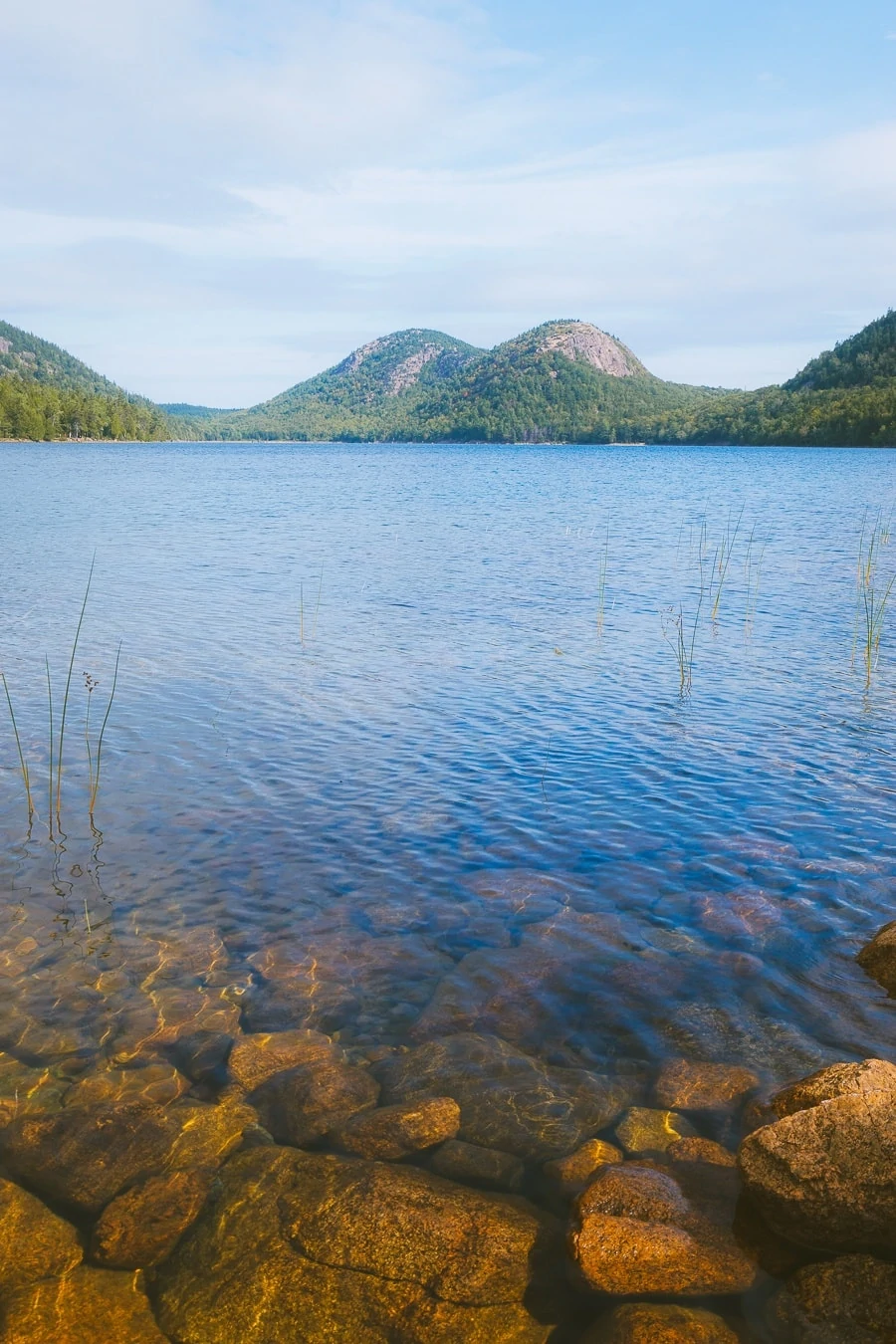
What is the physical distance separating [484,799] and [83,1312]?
844cm

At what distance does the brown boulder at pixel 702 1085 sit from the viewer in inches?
282

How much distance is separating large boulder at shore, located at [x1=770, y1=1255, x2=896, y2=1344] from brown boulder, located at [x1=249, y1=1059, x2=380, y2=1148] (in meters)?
3.19

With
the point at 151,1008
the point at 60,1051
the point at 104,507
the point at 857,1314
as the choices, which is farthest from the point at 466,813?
the point at 104,507

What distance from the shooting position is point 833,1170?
5.56m

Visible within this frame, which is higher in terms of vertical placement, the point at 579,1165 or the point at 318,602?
the point at 318,602

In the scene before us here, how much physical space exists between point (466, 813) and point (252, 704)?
6.37m

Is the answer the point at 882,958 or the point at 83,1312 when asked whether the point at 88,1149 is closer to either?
the point at 83,1312

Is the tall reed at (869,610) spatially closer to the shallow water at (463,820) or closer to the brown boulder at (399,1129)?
the shallow water at (463,820)

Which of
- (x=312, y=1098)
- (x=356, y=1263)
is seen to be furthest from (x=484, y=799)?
(x=356, y=1263)

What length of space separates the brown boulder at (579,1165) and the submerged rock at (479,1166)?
23cm

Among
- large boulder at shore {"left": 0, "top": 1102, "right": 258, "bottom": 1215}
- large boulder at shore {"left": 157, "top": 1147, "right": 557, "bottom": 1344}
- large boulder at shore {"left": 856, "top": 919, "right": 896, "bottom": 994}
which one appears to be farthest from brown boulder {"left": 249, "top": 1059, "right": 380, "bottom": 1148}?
large boulder at shore {"left": 856, "top": 919, "right": 896, "bottom": 994}

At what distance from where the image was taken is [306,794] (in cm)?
1326

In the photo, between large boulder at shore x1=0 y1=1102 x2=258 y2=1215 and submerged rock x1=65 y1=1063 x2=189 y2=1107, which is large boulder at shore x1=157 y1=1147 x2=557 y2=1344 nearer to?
large boulder at shore x1=0 y1=1102 x2=258 y2=1215

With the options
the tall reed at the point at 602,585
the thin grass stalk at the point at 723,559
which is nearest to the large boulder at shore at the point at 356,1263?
the tall reed at the point at 602,585
